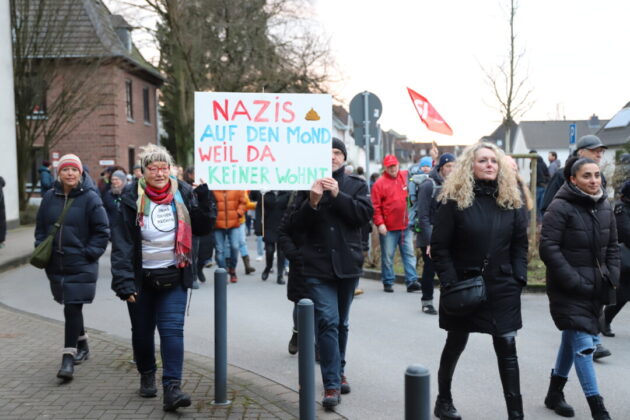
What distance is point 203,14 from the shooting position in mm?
28203

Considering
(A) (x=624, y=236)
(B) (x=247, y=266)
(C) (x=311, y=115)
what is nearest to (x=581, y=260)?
(A) (x=624, y=236)

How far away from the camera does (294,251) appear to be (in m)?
5.59

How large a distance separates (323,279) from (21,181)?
22351 millimetres

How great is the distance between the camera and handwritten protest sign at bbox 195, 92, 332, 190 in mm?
5785

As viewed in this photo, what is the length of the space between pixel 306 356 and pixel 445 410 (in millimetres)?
1313

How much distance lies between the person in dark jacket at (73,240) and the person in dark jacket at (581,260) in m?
3.69

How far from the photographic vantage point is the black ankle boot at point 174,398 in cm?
511

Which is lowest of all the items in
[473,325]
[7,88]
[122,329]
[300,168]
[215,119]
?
[122,329]

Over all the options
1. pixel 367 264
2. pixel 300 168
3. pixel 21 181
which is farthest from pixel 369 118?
pixel 21 181

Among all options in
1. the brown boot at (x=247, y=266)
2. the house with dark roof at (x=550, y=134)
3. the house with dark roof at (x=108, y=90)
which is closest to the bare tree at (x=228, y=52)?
the house with dark roof at (x=108, y=90)

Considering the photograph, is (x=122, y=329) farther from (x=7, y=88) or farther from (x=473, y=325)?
(x=7, y=88)

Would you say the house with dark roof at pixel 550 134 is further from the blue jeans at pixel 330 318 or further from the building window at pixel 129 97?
the blue jeans at pixel 330 318

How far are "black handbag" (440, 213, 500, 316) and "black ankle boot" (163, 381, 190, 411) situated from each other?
6.27 feet

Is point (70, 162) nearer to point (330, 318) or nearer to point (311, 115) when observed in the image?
point (311, 115)
